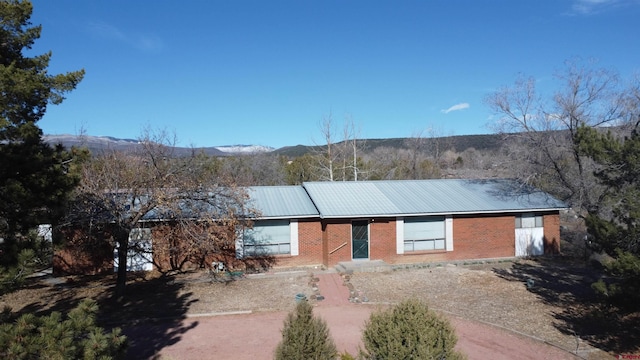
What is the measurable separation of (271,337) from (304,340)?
4.71m

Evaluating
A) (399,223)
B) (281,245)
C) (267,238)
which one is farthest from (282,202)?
(399,223)

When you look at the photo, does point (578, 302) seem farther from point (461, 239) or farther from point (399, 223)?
point (399, 223)

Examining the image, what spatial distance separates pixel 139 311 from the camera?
13141mm

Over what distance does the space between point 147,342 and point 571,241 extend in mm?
24303

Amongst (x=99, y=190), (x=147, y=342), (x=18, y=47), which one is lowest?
(x=147, y=342)

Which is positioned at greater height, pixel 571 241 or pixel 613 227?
pixel 613 227

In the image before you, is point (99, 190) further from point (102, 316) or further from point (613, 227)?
point (613, 227)

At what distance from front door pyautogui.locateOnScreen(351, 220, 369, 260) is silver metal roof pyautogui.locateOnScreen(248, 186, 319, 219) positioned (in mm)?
1904

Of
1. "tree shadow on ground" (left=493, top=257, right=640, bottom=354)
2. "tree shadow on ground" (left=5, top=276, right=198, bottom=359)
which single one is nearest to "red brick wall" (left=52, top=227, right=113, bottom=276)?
"tree shadow on ground" (left=5, top=276, right=198, bottom=359)

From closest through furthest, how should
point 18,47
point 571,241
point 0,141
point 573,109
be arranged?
point 0,141 → point 18,47 → point 573,109 → point 571,241

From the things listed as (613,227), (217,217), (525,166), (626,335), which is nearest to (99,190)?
(217,217)

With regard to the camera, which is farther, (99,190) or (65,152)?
(99,190)

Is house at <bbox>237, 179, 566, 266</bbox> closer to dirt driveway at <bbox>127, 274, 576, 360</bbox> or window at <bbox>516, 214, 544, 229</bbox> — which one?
window at <bbox>516, 214, 544, 229</bbox>

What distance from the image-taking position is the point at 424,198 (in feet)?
68.3
